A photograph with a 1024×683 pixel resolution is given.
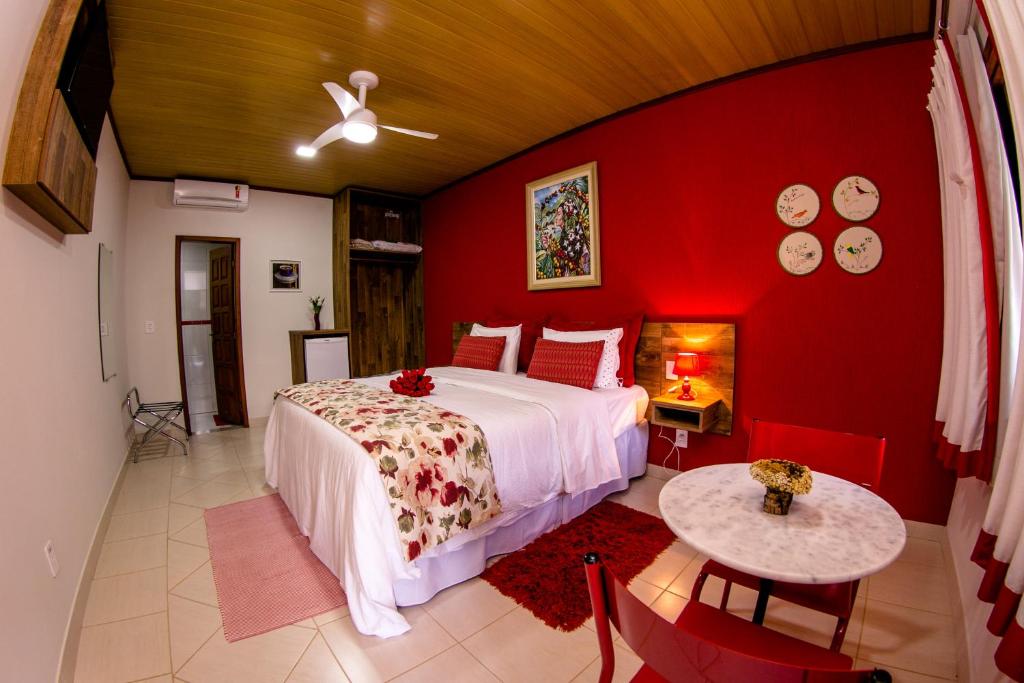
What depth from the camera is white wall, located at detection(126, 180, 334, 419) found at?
14.1 ft

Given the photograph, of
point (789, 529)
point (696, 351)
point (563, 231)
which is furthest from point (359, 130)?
point (789, 529)

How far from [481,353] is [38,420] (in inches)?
103

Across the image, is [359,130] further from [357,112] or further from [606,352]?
[606,352]

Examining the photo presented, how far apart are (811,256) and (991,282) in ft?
3.71

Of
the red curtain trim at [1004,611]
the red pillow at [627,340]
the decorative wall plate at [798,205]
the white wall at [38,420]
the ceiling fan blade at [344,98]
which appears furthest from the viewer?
the red pillow at [627,340]

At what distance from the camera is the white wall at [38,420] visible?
3.98 feet

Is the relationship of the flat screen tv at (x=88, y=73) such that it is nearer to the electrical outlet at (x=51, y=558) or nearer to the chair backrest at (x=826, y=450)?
the electrical outlet at (x=51, y=558)

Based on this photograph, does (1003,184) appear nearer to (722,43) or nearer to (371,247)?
(722,43)

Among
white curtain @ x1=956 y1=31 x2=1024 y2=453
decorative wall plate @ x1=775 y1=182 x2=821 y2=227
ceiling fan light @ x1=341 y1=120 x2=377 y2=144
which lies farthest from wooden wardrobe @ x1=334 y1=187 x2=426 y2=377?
white curtain @ x1=956 y1=31 x2=1024 y2=453

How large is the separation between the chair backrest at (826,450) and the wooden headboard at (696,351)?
1198 millimetres

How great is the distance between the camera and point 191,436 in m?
4.46

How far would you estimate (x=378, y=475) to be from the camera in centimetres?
171

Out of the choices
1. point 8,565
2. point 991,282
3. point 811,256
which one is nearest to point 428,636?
point 8,565

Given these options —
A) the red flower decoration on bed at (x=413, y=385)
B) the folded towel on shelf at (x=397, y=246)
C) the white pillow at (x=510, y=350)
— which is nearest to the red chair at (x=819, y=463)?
the red flower decoration on bed at (x=413, y=385)
